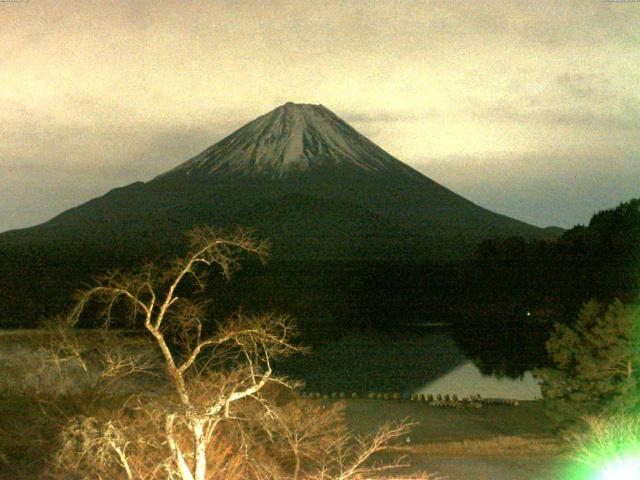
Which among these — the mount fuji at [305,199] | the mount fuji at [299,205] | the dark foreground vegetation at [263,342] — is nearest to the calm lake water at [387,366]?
the dark foreground vegetation at [263,342]

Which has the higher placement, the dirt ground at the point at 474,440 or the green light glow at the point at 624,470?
the green light glow at the point at 624,470

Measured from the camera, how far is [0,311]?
34.8 m

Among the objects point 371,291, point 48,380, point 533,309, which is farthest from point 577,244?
point 48,380

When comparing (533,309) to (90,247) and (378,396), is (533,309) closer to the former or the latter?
(378,396)

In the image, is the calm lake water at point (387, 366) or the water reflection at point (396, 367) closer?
the calm lake water at point (387, 366)

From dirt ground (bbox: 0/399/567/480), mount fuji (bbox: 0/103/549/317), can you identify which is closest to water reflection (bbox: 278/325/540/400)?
dirt ground (bbox: 0/399/567/480)

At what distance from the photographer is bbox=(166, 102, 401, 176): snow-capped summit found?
272 feet

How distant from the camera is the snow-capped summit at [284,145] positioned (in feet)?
272

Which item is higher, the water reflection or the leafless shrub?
the leafless shrub

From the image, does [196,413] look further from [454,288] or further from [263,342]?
[454,288]

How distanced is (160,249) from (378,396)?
43.6 m

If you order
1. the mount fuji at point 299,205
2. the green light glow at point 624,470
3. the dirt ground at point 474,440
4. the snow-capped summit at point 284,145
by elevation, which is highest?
the snow-capped summit at point 284,145

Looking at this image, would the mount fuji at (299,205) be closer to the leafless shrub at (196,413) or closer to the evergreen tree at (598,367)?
the evergreen tree at (598,367)

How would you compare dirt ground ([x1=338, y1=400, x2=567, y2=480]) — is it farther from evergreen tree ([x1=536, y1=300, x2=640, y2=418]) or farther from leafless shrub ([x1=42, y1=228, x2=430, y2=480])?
leafless shrub ([x1=42, y1=228, x2=430, y2=480])
